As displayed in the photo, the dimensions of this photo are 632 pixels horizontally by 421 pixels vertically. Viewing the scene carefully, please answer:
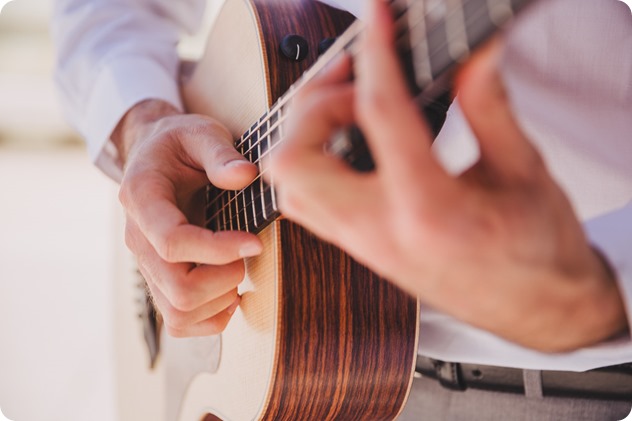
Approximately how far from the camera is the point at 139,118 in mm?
896

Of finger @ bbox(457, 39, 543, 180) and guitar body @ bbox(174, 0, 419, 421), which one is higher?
finger @ bbox(457, 39, 543, 180)

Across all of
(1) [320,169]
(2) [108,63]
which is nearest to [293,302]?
(1) [320,169]

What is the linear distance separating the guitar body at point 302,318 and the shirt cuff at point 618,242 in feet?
0.76

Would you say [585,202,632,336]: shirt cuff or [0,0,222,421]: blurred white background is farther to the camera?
[0,0,222,421]: blurred white background

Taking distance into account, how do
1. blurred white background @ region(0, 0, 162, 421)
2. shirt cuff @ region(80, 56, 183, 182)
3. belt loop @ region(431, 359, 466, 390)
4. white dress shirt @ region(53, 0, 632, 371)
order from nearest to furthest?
white dress shirt @ region(53, 0, 632, 371)
belt loop @ region(431, 359, 466, 390)
shirt cuff @ region(80, 56, 183, 182)
blurred white background @ region(0, 0, 162, 421)

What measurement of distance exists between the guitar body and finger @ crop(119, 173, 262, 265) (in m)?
0.04

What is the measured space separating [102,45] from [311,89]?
0.74 m

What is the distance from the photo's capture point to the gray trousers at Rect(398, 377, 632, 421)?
75 centimetres

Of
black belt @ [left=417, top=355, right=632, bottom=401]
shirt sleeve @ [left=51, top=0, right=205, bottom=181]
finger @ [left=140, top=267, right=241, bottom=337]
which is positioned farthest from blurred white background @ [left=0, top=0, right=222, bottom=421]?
black belt @ [left=417, top=355, right=632, bottom=401]

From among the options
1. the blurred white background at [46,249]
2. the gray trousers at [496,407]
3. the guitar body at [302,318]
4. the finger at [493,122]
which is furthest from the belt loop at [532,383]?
the blurred white background at [46,249]

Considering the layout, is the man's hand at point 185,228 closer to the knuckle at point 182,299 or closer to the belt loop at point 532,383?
the knuckle at point 182,299

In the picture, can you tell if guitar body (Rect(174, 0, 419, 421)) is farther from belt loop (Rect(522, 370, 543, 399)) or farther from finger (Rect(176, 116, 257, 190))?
belt loop (Rect(522, 370, 543, 399))

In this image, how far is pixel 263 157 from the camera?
569 mm

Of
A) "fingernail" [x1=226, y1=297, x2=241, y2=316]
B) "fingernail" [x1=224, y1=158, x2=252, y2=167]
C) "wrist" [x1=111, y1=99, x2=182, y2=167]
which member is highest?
"fingernail" [x1=224, y1=158, x2=252, y2=167]
